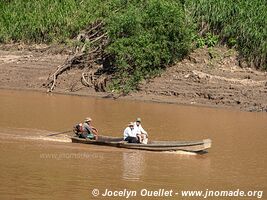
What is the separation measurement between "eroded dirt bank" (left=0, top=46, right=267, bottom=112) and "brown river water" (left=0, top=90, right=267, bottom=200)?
6.41 ft

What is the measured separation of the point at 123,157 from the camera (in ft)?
52.8

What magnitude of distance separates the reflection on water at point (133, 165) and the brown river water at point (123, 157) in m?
0.02

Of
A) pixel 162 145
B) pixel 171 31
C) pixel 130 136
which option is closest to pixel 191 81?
pixel 171 31

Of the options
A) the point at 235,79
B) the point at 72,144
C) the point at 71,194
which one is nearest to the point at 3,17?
the point at 235,79

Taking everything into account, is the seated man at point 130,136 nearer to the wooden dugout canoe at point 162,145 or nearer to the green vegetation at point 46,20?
the wooden dugout canoe at point 162,145

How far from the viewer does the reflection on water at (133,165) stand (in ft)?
45.7

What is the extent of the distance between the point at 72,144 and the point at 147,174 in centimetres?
419

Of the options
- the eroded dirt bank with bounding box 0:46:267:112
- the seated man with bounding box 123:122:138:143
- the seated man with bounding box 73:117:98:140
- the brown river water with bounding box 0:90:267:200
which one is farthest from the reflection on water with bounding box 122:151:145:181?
the eroded dirt bank with bounding box 0:46:267:112

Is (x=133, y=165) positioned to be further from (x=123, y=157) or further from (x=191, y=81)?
(x=191, y=81)

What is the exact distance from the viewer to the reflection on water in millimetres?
13938

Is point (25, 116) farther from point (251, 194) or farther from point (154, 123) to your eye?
point (251, 194)

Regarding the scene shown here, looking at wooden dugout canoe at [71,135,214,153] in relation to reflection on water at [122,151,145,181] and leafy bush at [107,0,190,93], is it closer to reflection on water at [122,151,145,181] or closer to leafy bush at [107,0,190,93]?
reflection on water at [122,151,145,181]

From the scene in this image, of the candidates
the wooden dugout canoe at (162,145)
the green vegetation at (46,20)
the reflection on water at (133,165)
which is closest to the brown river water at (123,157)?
the reflection on water at (133,165)

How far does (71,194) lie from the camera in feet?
39.8
